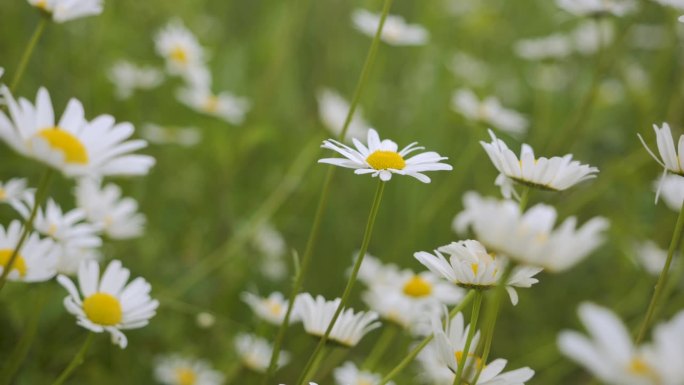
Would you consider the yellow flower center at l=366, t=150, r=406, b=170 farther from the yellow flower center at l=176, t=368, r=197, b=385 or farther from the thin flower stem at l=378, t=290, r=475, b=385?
the yellow flower center at l=176, t=368, r=197, b=385

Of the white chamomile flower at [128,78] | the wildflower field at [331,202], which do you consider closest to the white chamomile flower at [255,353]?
the wildflower field at [331,202]

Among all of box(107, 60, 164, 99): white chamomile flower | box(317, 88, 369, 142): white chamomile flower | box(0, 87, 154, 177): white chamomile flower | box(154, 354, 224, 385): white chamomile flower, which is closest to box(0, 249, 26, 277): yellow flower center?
box(0, 87, 154, 177): white chamomile flower

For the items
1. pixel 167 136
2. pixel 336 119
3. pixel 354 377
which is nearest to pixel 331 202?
pixel 336 119

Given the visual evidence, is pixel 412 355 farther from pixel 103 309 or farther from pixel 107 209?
pixel 107 209

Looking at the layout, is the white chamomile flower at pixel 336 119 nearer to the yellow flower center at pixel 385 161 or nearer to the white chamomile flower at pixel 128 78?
the white chamomile flower at pixel 128 78

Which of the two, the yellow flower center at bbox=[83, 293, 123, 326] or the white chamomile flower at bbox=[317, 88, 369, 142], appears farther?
the white chamomile flower at bbox=[317, 88, 369, 142]

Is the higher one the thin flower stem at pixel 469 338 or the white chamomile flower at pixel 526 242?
the white chamomile flower at pixel 526 242
